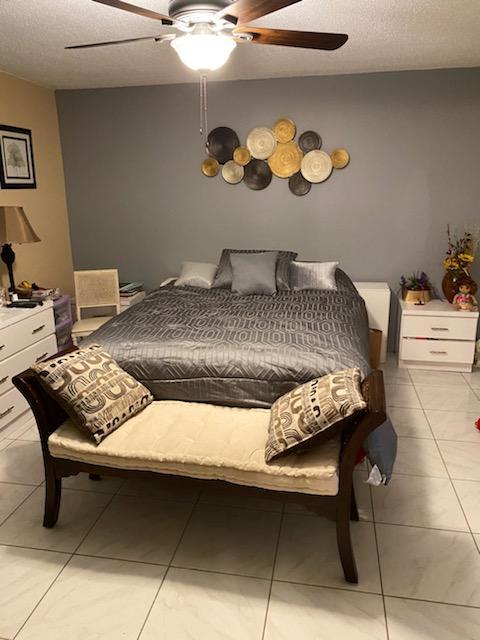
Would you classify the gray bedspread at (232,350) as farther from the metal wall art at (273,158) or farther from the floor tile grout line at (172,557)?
the metal wall art at (273,158)

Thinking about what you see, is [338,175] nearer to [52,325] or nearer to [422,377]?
[422,377]

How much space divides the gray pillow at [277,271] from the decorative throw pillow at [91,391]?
1.84 meters

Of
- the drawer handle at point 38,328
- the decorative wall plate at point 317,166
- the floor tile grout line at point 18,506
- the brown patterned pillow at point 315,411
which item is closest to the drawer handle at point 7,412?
the drawer handle at point 38,328

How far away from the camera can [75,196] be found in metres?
4.77

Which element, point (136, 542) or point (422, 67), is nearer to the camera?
point (136, 542)

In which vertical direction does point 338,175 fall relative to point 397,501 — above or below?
above

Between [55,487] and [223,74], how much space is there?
3.31 meters

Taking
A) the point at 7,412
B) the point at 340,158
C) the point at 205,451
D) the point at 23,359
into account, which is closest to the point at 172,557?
the point at 205,451

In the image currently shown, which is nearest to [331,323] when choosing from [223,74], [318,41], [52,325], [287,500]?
[287,500]

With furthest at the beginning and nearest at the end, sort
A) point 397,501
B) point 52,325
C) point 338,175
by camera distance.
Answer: point 338,175, point 52,325, point 397,501

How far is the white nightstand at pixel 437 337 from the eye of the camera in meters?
3.96

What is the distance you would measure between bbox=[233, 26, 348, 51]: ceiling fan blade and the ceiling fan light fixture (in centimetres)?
9

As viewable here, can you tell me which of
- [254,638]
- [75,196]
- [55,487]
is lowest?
[254,638]

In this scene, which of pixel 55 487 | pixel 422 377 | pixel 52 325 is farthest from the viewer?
pixel 422 377
